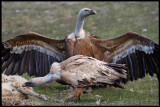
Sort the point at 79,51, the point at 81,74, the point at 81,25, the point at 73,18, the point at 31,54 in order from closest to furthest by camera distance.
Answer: the point at 81,74 → the point at 79,51 → the point at 81,25 → the point at 31,54 → the point at 73,18

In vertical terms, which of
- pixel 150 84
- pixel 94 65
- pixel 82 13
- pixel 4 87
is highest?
pixel 82 13

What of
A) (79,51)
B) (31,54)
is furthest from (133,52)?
(31,54)

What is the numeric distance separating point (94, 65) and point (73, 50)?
200cm

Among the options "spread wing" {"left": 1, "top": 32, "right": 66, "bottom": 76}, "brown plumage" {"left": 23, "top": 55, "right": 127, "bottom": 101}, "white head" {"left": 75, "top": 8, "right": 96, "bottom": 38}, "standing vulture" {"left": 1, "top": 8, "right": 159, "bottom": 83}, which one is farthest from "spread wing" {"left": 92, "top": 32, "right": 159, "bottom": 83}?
"brown plumage" {"left": 23, "top": 55, "right": 127, "bottom": 101}

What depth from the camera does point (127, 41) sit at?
29.7ft

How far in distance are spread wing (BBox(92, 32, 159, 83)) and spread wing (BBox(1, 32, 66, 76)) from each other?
114cm

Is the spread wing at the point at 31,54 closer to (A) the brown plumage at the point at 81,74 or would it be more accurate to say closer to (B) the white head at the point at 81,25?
(B) the white head at the point at 81,25

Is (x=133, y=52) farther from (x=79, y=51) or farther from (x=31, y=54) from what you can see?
(x=31, y=54)

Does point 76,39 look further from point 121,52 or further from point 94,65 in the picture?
point 94,65

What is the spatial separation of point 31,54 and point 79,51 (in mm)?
1491

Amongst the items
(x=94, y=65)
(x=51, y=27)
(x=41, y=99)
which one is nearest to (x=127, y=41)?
(x=94, y=65)

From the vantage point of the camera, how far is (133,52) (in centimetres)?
908

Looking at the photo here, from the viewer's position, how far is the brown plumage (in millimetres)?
6855

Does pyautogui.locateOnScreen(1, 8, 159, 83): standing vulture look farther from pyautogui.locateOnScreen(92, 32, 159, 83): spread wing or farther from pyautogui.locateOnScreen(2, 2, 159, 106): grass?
pyautogui.locateOnScreen(2, 2, 159, 106): grass
